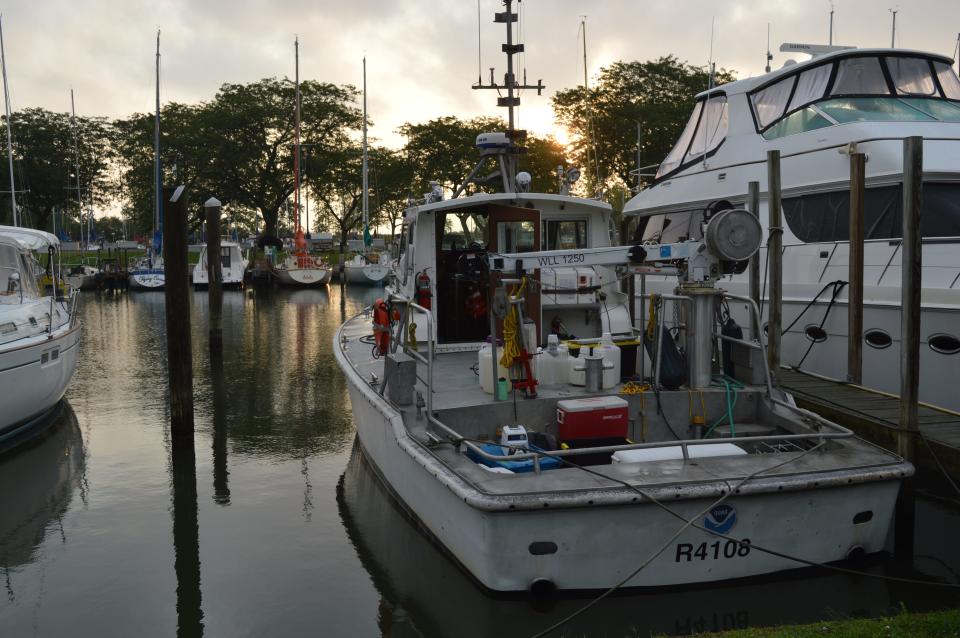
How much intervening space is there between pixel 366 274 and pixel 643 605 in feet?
129

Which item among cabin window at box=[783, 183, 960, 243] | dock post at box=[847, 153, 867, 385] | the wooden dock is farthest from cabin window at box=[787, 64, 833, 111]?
the wooden dock

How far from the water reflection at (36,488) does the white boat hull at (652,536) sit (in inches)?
153

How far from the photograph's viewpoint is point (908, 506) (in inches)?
252

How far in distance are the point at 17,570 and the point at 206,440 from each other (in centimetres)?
407

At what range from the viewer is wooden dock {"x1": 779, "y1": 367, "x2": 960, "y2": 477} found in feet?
22.9

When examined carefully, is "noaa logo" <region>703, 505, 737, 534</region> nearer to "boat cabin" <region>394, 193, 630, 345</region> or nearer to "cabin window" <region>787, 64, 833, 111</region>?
"boat cabin" <region>394, 193, 630, 345</region>

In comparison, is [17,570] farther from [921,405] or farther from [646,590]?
[921,405]

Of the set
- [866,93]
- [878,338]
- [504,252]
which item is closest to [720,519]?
[504,252]

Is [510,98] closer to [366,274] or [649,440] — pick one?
[649,440]

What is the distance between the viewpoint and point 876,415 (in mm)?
7969

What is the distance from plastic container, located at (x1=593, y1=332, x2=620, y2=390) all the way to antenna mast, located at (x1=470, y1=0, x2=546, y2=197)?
13.2 feet

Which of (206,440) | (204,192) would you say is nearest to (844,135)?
(206,440)

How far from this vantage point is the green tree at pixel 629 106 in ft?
132

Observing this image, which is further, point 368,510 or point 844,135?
point 844,135
